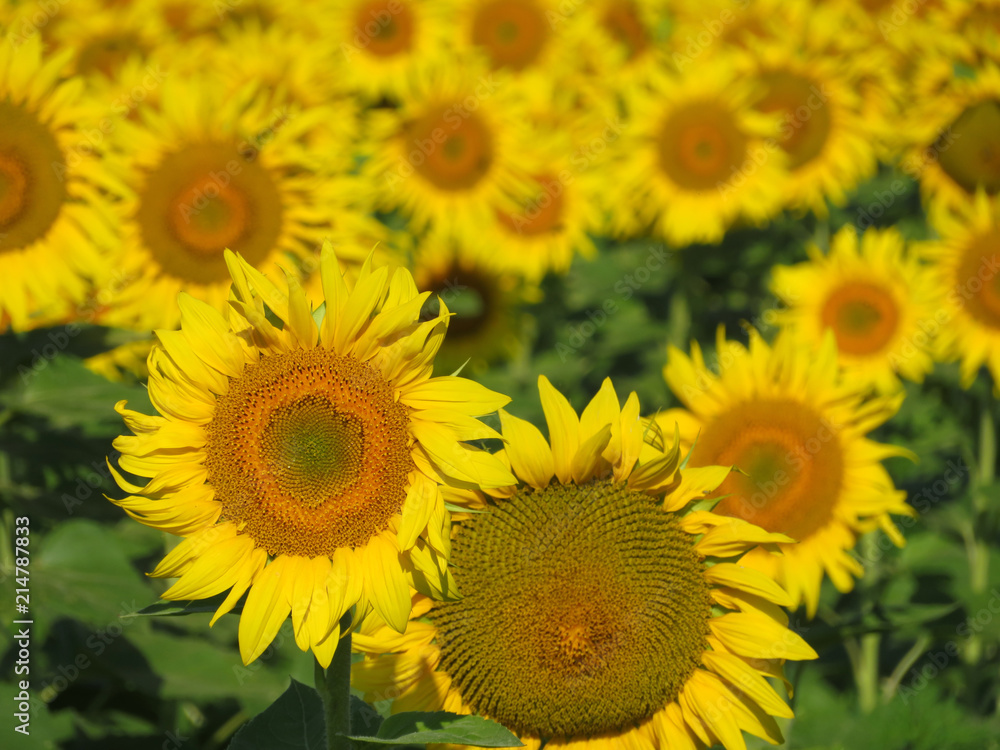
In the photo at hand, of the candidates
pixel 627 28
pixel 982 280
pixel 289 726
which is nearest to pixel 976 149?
pixel 982 280

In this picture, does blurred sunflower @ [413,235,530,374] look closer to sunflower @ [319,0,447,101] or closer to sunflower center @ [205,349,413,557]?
sunflower @ [319,0,447,101]

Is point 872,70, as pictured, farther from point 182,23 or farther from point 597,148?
point 182,23

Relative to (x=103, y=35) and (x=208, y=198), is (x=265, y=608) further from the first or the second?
(x=103, y=35)

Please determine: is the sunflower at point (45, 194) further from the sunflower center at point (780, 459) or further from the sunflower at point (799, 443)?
the sunflower center at point (780, 459)

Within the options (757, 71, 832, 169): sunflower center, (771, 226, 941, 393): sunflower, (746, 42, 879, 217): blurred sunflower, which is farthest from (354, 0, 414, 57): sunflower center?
(771, 226, 941, 393): sunflower

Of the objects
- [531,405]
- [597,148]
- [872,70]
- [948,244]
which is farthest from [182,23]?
[948,244]

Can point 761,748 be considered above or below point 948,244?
below

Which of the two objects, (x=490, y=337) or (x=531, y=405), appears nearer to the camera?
(x=531, y=405)

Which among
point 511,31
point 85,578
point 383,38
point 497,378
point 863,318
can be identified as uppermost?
point 511,31
